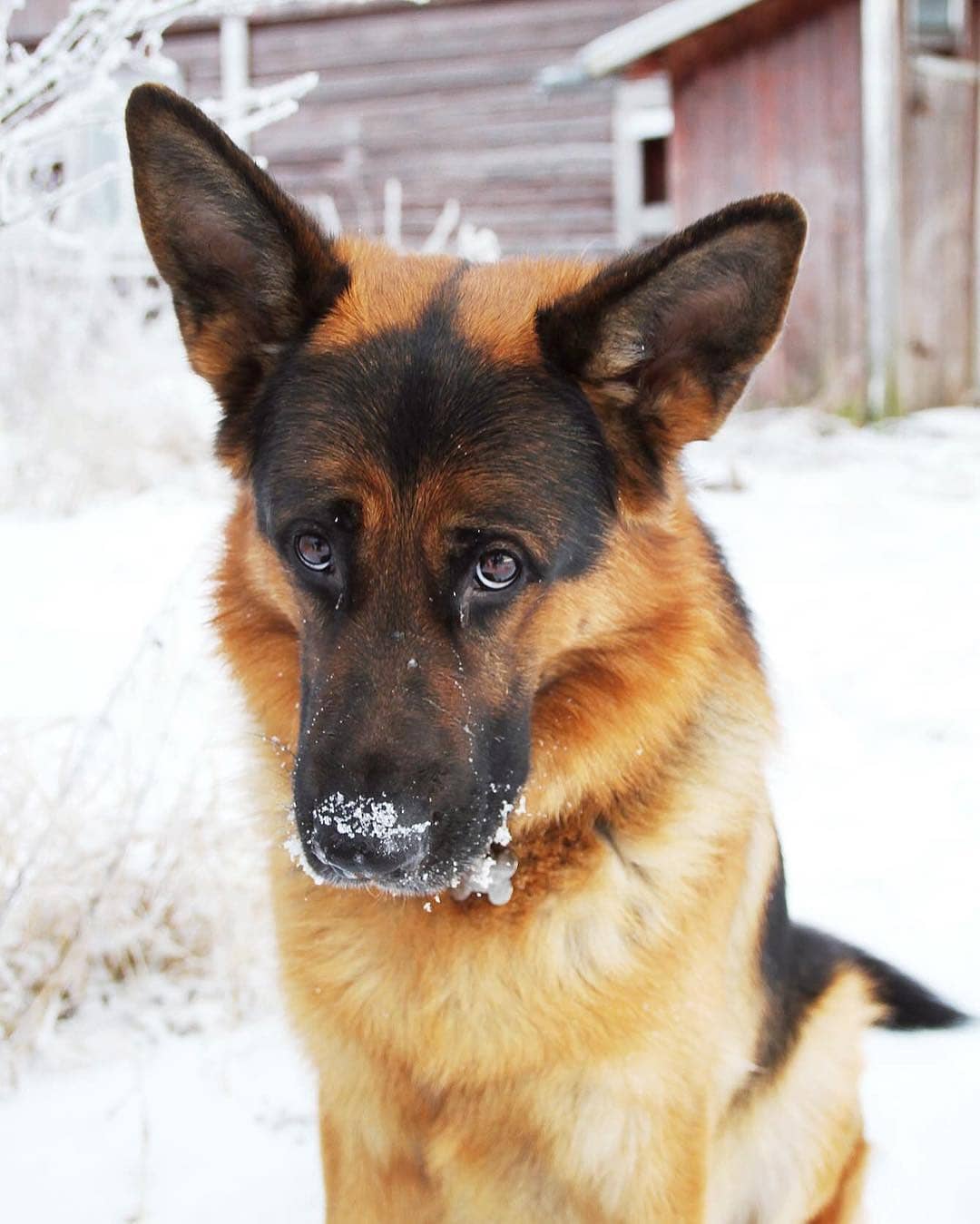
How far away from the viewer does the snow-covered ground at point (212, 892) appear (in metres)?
2.81

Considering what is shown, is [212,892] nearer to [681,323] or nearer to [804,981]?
[804,981]

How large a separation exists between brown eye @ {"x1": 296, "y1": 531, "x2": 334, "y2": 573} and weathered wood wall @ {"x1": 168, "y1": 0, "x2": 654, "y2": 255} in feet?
42.1

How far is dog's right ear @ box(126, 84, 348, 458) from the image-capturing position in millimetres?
1946

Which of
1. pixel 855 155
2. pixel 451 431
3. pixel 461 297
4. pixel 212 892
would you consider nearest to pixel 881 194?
pixel 855 155

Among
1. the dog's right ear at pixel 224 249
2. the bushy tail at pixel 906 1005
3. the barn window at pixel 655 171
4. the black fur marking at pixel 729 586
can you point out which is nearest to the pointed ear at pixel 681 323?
the black fur marking at pixel 729 586

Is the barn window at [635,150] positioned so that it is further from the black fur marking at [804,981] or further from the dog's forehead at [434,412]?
the dog's forehead at [434,412]

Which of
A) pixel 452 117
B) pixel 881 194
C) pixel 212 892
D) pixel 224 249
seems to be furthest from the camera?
pixel 452 117

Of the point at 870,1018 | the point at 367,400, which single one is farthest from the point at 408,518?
the point at 870,1018

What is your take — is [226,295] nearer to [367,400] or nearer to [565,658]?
[367,400]

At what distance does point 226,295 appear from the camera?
86.4 inches

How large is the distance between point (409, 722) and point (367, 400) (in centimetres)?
55

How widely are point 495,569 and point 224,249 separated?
29.5 inches

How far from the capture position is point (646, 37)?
36.2ft

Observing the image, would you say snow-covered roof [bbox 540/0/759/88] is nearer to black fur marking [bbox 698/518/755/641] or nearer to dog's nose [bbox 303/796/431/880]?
black fur marking [bbox 698/518/755/641]
